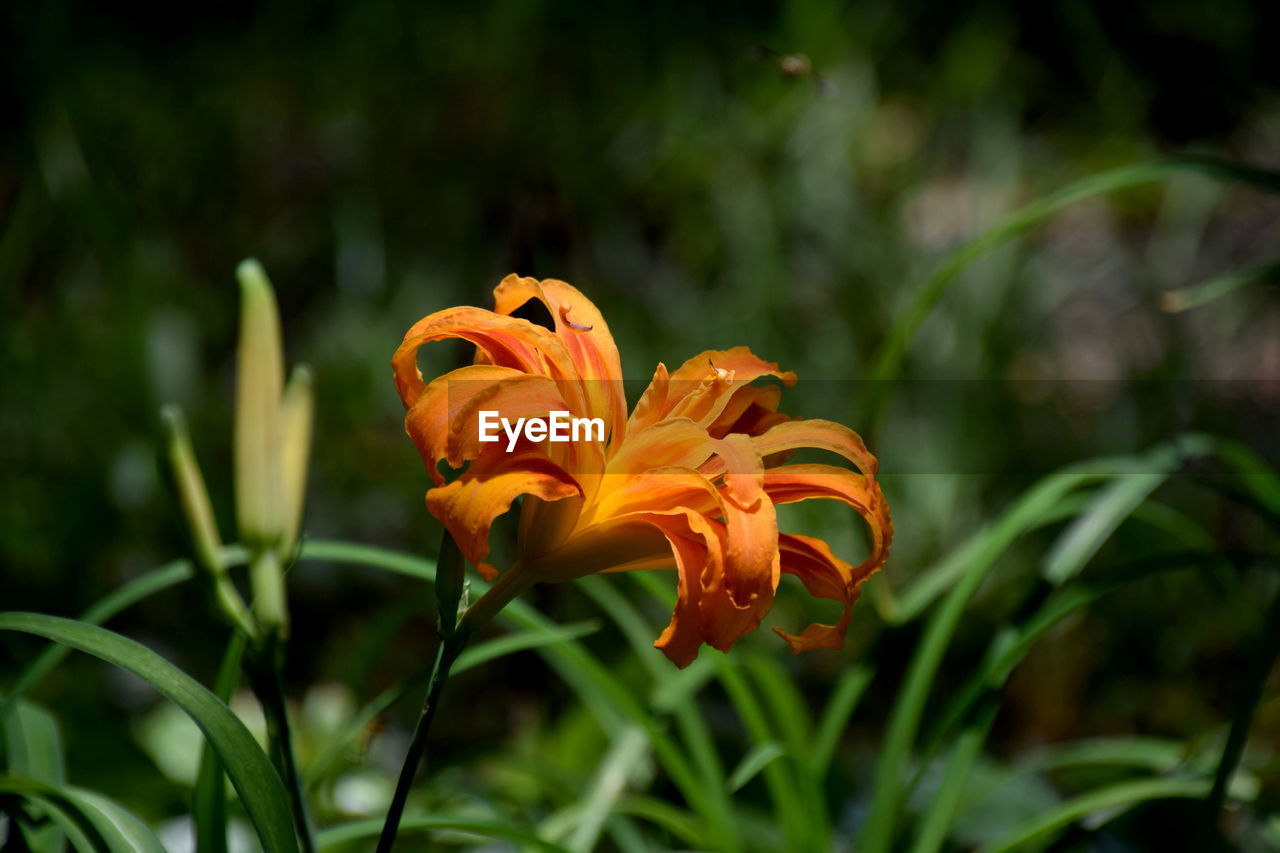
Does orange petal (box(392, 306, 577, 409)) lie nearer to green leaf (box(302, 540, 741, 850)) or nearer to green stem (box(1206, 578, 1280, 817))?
green leaf (box(302, 540, 741, 850))

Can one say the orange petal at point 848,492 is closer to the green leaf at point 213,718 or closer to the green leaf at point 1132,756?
the green leaf at point 213,718

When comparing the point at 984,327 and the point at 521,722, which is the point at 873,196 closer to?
the point at 984,327

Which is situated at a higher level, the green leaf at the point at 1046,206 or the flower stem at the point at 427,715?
the green leaf at the point at 1046,206

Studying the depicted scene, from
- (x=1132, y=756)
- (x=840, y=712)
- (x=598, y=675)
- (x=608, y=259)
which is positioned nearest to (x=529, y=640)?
(x=598, y=675)

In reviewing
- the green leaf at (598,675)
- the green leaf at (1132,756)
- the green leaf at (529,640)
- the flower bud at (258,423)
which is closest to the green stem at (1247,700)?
the green leaf at (1132,756)

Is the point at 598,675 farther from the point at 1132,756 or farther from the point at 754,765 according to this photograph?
the point at 1132,756

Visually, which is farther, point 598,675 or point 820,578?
point 598,675

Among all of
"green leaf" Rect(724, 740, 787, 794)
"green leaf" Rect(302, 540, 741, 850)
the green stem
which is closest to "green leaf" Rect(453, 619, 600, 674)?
"green leaf" Rect(302, 540, 741, 850)
